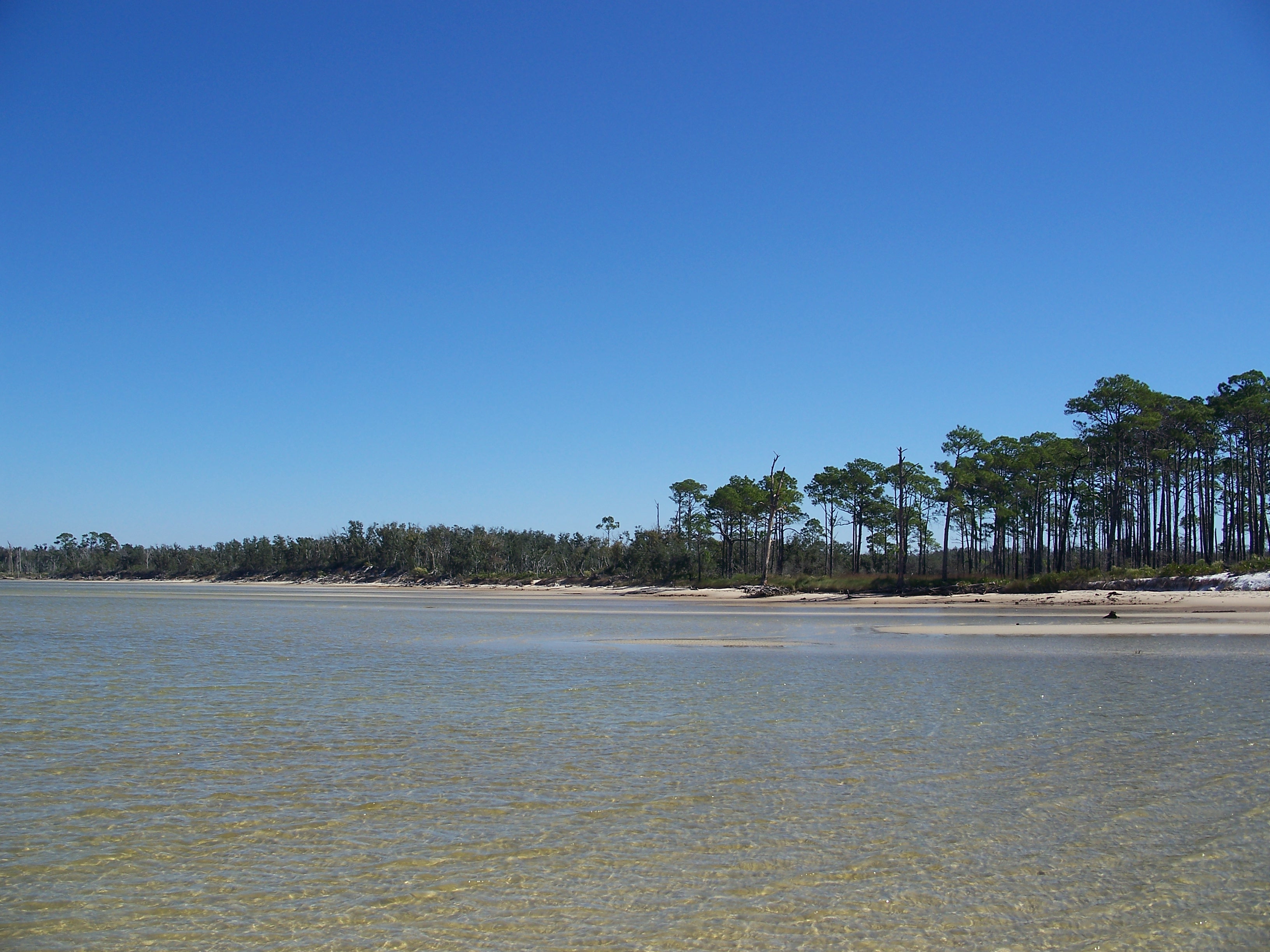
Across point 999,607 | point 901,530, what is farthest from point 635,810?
point 901,530

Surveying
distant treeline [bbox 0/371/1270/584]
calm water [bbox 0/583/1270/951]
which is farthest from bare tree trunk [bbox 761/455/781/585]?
calm water [bbox 0/583/1270/951]

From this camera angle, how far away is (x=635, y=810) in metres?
7.54

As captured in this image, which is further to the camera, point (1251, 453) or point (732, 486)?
point (732, 486)

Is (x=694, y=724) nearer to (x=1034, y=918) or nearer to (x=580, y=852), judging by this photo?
(x=580, y=852)

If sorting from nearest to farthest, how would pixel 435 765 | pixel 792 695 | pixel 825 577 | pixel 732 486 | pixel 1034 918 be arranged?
pixel 1034 918
pixel 435 765
pixel 792 695
pixel 825 577
pixel 732 486

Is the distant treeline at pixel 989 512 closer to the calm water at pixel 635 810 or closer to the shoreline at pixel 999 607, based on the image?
the shoreline at pixel 999 607

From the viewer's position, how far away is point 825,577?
66875 mm

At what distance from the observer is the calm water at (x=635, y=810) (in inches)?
209

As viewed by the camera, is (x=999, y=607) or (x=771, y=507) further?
(x=771, y=507)

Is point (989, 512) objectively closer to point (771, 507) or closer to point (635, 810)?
point (771, 507)

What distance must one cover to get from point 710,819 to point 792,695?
706 centimetres

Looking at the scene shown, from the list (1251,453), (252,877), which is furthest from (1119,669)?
(1251,453)

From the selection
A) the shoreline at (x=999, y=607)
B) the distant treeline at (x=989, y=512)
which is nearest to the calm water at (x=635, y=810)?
the shoreline at (x=999, y=607)

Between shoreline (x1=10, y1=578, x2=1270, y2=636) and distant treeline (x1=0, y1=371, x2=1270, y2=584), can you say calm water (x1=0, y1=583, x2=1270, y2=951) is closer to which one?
shoreline (x1=10, y1=578, x2=1270, y2=636)
